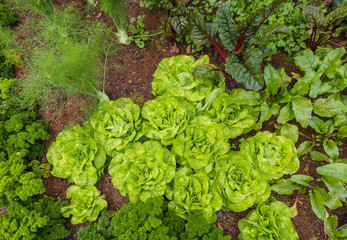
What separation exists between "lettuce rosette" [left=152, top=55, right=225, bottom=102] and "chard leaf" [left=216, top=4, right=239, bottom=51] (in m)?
0.33

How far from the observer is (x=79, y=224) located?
8.39ft

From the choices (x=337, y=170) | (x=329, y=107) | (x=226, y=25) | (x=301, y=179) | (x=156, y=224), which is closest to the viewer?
(x=156, y=224)

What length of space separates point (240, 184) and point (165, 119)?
1.00 m

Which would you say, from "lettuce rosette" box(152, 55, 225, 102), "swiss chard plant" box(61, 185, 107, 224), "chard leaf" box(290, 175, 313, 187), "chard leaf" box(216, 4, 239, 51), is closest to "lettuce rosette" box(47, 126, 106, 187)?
"swiss chard plant" box(61, 185, 107, 224)

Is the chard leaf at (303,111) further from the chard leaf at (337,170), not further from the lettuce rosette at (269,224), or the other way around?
the lettuce rosette at (269,224)

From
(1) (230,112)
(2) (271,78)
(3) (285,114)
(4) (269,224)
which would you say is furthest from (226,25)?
(4) (269,224)

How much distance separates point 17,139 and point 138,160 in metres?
1.51

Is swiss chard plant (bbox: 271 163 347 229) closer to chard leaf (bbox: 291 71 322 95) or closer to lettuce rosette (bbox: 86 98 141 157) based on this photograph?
chard leaf (bbox: 291 71 322 95)

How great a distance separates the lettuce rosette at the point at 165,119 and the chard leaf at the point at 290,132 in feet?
3.44

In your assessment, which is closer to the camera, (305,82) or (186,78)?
(305,82)

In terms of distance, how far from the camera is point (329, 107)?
2492 millimetres

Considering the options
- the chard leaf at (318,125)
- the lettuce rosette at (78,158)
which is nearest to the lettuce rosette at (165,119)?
the lettuce rosette at (78,158)

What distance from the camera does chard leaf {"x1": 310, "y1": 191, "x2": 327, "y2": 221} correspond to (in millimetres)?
2217

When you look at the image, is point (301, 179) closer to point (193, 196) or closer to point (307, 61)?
point (193, 196)
